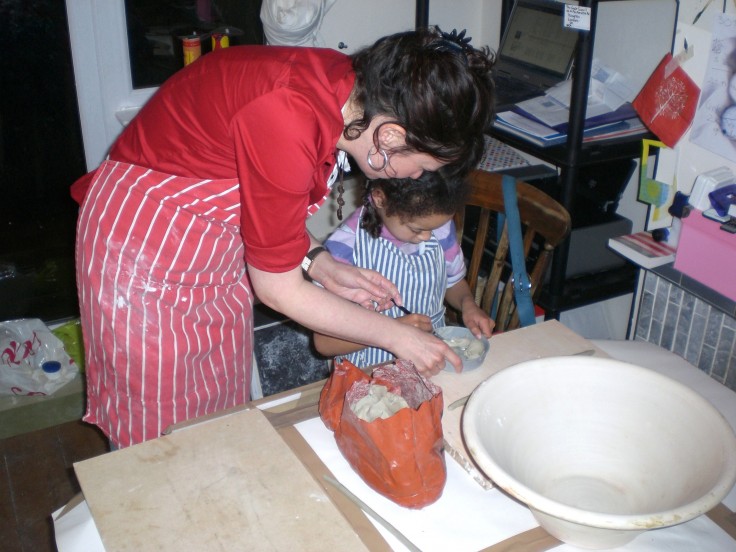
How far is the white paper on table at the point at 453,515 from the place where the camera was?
2.94 ft

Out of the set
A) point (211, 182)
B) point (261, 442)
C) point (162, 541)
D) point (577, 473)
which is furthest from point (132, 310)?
point (577, 473)

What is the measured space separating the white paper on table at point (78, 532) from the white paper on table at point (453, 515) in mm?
296

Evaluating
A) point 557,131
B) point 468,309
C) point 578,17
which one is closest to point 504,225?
point 468,309

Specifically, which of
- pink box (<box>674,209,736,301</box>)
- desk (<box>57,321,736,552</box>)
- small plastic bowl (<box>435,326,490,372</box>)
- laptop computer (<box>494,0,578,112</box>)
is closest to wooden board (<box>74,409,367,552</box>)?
desk (<box>57,321,736,552</box>)

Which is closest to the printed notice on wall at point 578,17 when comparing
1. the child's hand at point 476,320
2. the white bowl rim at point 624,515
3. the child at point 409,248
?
the child at point 409,248

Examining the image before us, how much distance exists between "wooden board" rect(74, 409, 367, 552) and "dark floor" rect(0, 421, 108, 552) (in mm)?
1092

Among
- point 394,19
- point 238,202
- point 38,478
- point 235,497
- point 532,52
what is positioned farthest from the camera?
point 394,19

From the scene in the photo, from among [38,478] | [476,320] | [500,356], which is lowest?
[38,478]

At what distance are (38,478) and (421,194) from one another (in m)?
1.44

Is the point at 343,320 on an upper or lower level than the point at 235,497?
upper

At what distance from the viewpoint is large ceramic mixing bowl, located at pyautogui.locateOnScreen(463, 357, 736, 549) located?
862 mm

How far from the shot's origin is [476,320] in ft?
5.06

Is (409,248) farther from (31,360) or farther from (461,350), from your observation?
(31,360)

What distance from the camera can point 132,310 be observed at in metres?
1.28
